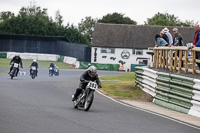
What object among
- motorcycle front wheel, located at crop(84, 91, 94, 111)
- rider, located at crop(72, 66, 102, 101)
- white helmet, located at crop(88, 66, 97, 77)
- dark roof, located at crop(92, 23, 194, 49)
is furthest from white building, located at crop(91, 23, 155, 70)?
motorcycle front wheel, located at crop(84, 91, 94, 111)

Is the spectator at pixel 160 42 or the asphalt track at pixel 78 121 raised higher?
the spectator at pixel 160 42

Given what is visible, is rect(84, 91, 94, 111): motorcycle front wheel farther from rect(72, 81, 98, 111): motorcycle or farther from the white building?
the white building

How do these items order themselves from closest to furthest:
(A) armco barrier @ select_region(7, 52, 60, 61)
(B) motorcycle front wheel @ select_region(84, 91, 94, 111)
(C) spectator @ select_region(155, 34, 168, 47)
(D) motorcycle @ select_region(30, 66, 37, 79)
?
(B) motorcycle front wheel @ select_region(84, 91, 94, 111) → (C) spectator @ select_region(155, 34, 168, 47) → (D) motorcycle @ select_region(30, 66, 37, 79) → (A) armco barrier @ select_region(7, 52, 60, 61)

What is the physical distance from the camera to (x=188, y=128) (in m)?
12.3

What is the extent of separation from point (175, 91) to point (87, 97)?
11.2 feet

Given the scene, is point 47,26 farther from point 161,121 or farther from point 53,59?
point 161,121

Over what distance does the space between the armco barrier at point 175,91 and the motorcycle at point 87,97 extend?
291 cm

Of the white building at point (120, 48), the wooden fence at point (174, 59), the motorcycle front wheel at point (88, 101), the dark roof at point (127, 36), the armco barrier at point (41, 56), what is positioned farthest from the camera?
the dark roof at point (127, 36)

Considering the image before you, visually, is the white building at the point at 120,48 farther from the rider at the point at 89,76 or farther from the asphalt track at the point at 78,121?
the asphalt track at the point at 78,121

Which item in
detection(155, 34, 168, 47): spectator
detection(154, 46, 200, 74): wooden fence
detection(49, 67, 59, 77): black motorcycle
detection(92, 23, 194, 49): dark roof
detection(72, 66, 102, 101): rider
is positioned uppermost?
detection(92, 23, 194, 49): dark roof

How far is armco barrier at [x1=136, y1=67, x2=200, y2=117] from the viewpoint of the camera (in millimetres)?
15538

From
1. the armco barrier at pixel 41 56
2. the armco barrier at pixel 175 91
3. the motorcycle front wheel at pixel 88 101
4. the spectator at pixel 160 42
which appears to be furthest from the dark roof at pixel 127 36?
the motorcycle front wheel at pixel 88 101

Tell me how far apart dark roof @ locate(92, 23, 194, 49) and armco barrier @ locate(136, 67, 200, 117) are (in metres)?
61.8

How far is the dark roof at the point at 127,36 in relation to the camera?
83188mm
